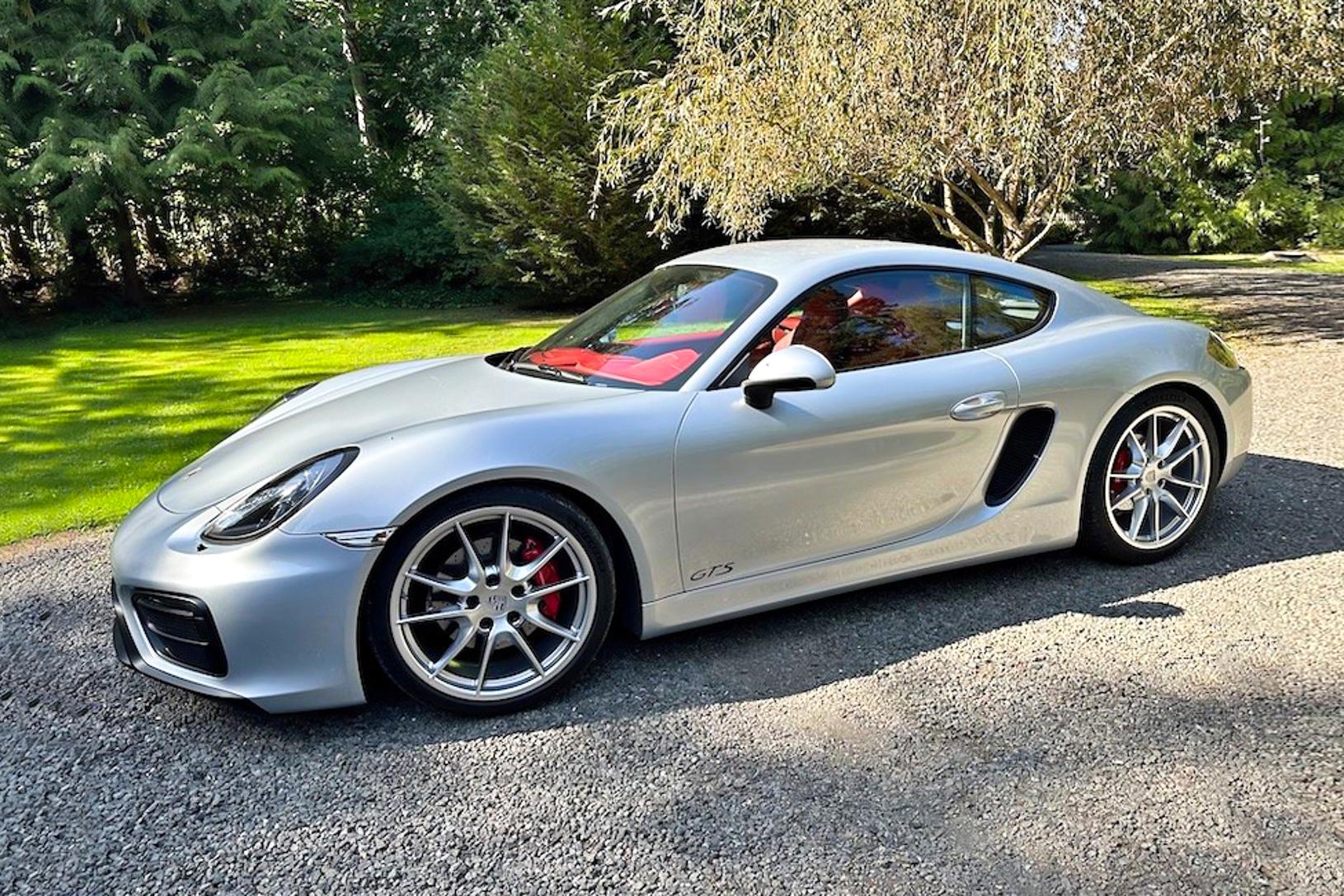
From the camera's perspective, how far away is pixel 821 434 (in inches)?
124

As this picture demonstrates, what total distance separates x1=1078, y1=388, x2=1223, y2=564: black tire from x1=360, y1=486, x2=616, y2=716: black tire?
191 centimetres

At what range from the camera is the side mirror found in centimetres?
298

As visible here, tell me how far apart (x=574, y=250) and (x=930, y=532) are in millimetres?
11094

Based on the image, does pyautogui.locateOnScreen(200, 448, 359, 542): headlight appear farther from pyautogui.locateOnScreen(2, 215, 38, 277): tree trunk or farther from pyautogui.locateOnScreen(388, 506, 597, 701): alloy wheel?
pyautogui.locateOnScreen(2, 215, 38, 277): tree trunk

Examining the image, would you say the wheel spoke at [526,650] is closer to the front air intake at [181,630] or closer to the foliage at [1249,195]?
the front air intake at [181,630]

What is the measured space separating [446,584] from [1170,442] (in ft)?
9.18

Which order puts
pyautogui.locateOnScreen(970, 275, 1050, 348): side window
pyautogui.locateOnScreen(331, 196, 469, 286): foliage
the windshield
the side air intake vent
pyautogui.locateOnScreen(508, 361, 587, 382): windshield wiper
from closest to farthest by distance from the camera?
the windshield → pyautogui.locateOnScreen(508, 361, 587, 382): windshield wiper → the side air intake vent → pyautogui.locateOnScreen(970, 275, 1050, 348): side window → pyautogui.locateOnScreen(331, 196, 469, 286): foliage

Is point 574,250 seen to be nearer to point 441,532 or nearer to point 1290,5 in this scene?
point 1290,5

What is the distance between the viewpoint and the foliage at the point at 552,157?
43.8 feet

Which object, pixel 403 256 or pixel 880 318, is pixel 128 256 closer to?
pixel 403 256

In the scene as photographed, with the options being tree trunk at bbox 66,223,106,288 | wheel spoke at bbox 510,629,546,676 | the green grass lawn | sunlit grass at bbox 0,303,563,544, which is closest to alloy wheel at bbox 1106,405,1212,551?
wheel spoke at bbox 510,629,546,676

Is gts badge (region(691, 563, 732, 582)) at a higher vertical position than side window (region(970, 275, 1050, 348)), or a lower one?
lower

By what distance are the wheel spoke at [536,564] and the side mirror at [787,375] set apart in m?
0.74

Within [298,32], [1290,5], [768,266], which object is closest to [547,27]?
[298,32]
